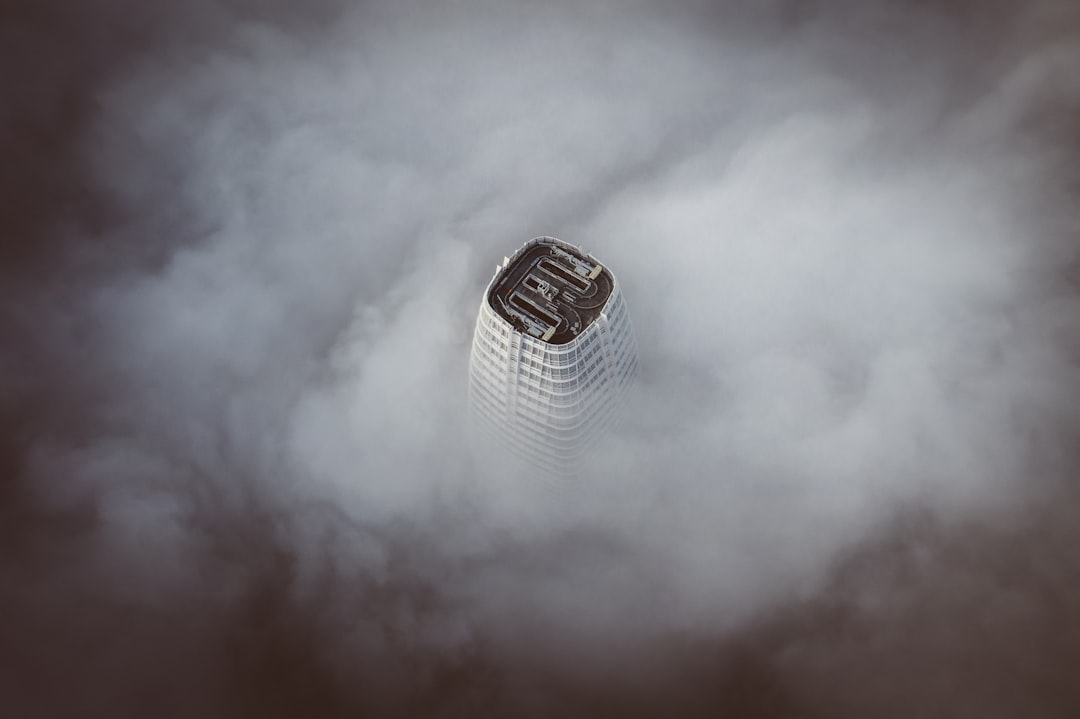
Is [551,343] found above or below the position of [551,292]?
below

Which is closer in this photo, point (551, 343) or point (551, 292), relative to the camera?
Answer: point (551, 343)

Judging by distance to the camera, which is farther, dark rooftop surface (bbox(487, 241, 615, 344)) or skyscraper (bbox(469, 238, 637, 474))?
dark rooftop surface (bbox(487, 241, 615, 344))

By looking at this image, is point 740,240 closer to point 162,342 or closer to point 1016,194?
point 1016,194

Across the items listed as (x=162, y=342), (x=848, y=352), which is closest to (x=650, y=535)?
(x=848, y=352)

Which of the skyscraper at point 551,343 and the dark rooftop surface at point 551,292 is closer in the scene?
the skyscraper at point 551,343
